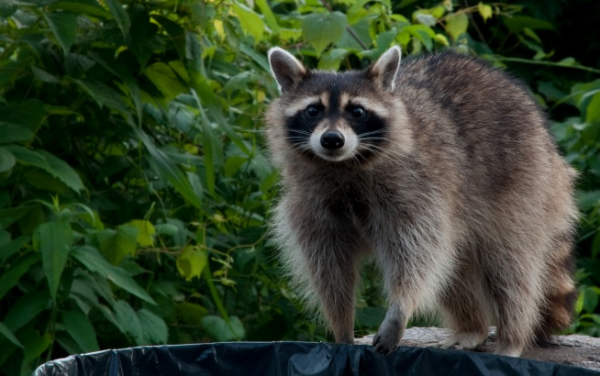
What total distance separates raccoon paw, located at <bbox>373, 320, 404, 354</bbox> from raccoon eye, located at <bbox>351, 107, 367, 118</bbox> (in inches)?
25.7

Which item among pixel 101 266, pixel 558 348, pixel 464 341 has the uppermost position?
pixel 101 266

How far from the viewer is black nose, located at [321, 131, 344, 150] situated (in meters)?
3.07

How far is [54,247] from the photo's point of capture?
3.25m

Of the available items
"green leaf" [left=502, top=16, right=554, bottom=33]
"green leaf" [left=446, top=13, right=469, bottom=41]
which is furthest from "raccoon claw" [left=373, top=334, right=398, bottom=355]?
"green leaf" [left=502, top=16, right=554, bottom=33]

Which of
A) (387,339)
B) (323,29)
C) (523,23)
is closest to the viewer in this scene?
(387,339)

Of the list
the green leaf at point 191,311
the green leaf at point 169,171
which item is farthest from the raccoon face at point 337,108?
the green leaf at point 191,311

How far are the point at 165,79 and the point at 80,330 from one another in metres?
1.03

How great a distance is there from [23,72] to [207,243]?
3.52ft

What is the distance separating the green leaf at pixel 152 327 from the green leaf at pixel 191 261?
214mm

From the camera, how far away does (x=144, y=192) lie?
14.3 feet

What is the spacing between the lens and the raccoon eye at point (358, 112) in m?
3.23

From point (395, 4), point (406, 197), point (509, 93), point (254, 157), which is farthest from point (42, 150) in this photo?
point (395, 4)

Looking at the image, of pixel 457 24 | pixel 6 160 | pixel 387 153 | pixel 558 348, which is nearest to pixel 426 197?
pixel 387 153

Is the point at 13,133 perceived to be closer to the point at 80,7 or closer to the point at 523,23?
the point at 80,7
